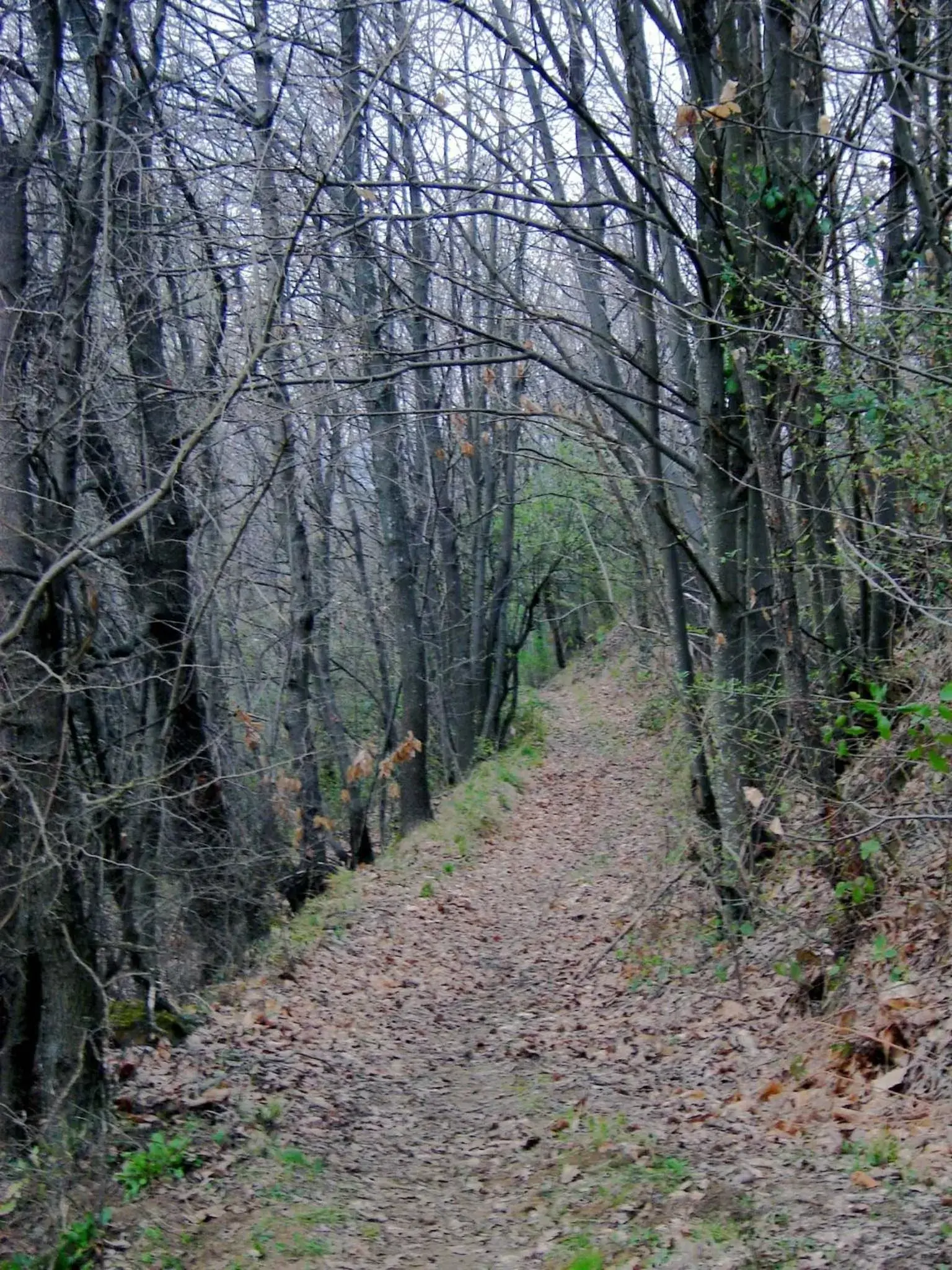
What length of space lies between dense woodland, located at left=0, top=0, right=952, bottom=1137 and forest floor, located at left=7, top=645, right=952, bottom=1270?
0.77m

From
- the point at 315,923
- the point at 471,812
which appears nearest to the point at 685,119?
the point at 315,923

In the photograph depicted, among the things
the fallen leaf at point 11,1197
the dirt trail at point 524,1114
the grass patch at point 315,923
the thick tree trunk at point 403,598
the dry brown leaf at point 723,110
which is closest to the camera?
the dirt trail at point 524,1114

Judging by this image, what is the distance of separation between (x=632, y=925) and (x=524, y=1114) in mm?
3385

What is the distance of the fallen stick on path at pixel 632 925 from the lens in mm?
9578

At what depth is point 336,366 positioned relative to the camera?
801 cm

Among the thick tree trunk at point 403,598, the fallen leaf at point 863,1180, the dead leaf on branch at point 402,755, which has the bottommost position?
the fallen leaf at point 863,1180

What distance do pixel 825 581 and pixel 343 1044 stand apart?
205 inches

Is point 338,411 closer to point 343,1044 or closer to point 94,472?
point 94,472

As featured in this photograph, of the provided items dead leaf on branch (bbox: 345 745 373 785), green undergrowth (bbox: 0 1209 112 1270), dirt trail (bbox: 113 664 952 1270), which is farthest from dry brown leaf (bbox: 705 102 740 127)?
dead leaf on branch (bbox: 345 745 373 785)

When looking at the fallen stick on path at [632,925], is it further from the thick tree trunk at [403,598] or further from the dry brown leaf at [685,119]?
the thick tree trunk at [403,598]

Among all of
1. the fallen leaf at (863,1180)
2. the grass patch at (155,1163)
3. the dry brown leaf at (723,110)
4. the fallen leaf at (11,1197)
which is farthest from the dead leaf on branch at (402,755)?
the fallen leaf at (863,1180)

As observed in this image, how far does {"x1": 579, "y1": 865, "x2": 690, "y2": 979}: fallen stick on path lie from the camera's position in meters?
9.58

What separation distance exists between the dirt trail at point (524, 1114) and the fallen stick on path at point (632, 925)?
0.16 feet

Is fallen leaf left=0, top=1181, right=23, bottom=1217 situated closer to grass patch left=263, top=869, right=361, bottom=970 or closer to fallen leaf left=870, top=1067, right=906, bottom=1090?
fallen leaf left=870, top=1067, right=906, bottom=1090
